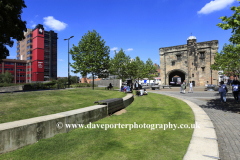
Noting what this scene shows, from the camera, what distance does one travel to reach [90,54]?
22.2m

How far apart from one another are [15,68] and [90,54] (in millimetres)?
83293

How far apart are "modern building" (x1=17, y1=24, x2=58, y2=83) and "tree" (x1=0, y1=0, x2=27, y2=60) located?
240 feet

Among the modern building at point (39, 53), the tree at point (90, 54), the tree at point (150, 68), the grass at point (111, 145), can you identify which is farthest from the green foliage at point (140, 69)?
the modern building at point (39, 53)

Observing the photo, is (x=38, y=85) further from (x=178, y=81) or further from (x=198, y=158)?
(x=178, y=81)

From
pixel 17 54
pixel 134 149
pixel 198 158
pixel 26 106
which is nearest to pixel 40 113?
pixel 26 106

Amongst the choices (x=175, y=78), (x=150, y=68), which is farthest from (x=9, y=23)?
(x=175, y=78)

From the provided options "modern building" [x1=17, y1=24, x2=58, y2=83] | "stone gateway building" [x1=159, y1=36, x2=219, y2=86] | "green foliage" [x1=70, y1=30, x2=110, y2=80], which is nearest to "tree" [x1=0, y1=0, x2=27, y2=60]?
"green foliage" [x1=70, y1=30, x2=110, y2=80]

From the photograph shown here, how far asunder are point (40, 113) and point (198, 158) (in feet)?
18.3

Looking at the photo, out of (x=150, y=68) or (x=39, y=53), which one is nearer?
(x=150, y=68)

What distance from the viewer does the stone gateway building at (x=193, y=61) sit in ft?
139

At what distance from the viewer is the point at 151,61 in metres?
50.6

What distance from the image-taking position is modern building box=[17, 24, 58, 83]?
84000 millimetres

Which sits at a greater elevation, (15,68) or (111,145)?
(15,68)

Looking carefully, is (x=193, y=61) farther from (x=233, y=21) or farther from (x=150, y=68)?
(x=233, y=21)
